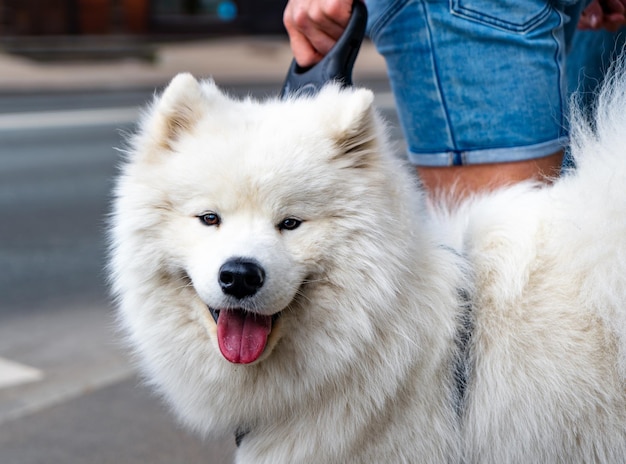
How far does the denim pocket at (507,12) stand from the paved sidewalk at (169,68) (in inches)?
609

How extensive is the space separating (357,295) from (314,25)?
98 centimetres

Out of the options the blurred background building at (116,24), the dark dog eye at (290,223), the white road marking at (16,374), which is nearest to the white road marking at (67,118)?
the blurred background building at (116,24)

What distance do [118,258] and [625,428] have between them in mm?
1454

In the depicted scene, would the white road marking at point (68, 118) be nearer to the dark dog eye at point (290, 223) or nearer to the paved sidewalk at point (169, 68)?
the paved sidewalk at point (169, 68)

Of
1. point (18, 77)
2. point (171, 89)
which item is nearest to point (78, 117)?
point (18, 77)

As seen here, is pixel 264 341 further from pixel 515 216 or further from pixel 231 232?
pixel 515 216

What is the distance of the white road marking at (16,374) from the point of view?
4.36 metres

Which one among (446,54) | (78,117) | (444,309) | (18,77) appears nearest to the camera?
(444,309)

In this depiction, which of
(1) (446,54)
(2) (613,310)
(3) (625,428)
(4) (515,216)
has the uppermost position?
(1) (446,54)

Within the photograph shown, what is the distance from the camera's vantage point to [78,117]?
1358cm

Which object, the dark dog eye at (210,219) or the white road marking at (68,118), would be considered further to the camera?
the white road marking at (68,118)

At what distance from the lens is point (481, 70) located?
2.68m

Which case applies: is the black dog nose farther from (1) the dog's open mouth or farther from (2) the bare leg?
(2) the bare leg

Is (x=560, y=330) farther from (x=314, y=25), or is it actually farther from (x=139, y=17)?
(x=139, y=17)
